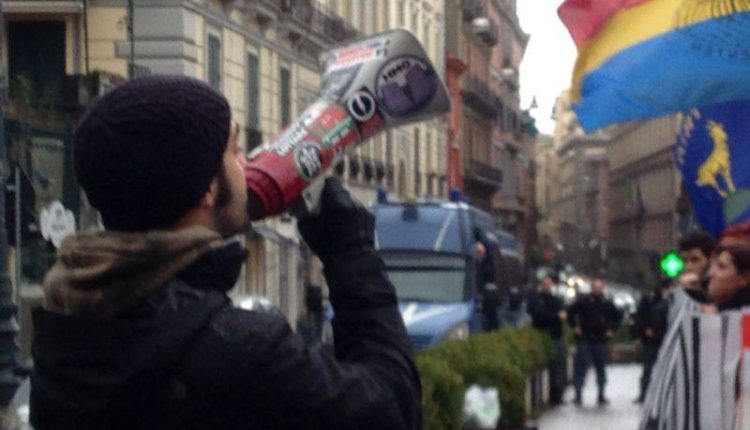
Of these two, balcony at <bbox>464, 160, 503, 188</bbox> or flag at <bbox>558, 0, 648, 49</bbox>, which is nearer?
flag at <bbox>558, 0, 648, 49</bbox>

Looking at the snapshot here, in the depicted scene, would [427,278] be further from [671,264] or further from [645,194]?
[645,194]

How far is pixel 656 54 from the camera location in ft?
28.8

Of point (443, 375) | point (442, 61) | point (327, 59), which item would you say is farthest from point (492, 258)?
point (442, 61)

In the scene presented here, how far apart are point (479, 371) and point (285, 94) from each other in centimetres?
2401

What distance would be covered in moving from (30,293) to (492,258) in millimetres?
6623

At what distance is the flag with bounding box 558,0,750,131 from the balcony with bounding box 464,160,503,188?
66645mm

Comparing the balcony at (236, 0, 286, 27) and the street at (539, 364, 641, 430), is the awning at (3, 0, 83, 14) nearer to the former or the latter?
the balcony at (236, 0, 286, 27)

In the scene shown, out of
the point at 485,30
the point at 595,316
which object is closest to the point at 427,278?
the point at 595,316

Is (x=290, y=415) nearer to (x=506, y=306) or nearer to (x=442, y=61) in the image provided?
(x=506, y=306)

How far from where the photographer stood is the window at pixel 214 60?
105ft

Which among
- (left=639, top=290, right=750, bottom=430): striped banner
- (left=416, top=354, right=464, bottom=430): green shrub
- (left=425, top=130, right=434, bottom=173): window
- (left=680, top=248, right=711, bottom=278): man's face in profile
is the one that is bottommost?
(left=416, top=354, right=464, bottom=430): green shrub

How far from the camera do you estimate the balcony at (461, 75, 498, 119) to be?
78.4m

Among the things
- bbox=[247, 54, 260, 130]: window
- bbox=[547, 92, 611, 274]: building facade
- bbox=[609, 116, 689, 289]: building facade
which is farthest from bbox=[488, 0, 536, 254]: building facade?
bbox=[247, 54, 260, 130]: window

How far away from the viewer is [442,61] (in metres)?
67.4
